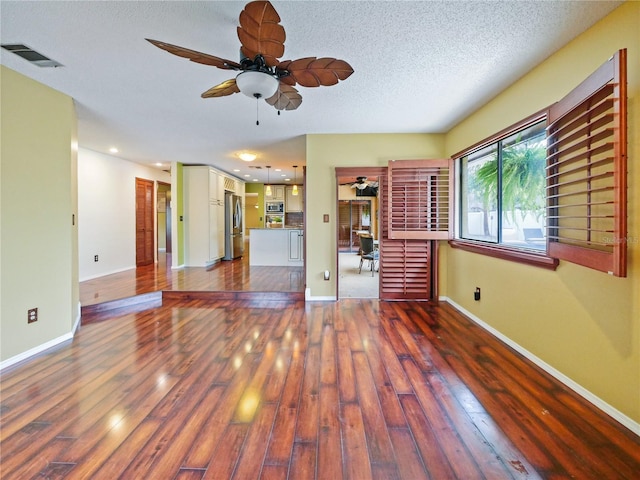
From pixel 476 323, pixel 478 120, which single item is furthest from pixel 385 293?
pixel 478 120

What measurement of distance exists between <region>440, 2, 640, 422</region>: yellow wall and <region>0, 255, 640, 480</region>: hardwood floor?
0.71 feet

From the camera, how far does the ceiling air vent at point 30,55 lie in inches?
86.7

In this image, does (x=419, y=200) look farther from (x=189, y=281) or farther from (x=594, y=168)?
(x=189, y=281)

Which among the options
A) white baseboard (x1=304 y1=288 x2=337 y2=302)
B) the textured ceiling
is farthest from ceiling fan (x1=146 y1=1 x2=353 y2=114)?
white baseboard (x1=304 y1=288 x2=337 y2=302)

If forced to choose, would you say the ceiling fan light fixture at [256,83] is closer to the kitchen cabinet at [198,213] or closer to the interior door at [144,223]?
the kitchen cabinet at [198,213]

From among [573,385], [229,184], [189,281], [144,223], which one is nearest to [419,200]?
[573,385]

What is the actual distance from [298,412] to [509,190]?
112 inches

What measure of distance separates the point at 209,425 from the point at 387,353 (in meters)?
1.60

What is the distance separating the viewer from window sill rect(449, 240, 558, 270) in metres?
2.34

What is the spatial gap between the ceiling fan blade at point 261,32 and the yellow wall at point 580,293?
6.89ft

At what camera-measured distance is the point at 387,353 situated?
268 cm

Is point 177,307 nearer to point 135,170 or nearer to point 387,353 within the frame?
point 387,353

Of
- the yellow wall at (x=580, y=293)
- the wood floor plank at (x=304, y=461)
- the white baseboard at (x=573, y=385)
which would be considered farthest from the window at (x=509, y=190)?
the wood floor plank at (x=304, y=461)

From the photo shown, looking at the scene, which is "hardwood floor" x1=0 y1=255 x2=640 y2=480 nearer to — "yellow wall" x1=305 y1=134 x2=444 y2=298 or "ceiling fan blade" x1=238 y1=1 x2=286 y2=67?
"yellow wall" x1=305 y1=134 x2=444 y2=298
